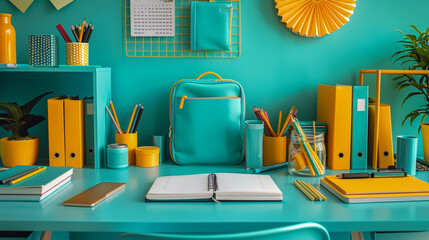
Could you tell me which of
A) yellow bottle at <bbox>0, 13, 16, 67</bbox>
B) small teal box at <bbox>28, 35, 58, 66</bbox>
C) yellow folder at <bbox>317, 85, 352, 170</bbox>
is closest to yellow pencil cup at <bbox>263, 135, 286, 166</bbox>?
yellow folder at <bbox>317, 85, 352, 170</bbox>

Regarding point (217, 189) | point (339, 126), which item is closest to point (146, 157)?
point (217, 189)

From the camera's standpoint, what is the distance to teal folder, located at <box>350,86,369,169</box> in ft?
4.86

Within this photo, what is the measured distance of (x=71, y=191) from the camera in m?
1.25

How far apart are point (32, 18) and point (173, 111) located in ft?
2.22

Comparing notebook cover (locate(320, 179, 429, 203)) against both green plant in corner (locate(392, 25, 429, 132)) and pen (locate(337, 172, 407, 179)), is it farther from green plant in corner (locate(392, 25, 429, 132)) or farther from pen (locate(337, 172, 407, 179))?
green plant in corner (locate(392, 25, 429, 132))

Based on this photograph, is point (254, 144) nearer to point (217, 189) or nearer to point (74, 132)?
point (217, 189)

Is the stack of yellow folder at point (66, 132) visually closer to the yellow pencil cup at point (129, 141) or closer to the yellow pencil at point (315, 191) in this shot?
the yellow pencil cup at point (129, 141)

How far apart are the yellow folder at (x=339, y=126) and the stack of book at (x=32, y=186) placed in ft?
2.93

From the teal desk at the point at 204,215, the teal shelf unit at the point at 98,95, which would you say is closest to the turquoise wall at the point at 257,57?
the teal shelf unit at the point at 98,95

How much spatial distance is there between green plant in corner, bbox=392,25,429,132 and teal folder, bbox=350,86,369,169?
27 cm

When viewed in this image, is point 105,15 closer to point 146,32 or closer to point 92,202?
point 146,32

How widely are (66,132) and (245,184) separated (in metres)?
0.68

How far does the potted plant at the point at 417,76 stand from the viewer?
5.21 feet

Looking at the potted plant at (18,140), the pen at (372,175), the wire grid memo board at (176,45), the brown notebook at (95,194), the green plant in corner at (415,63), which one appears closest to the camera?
the brown notebook at (95,194)
